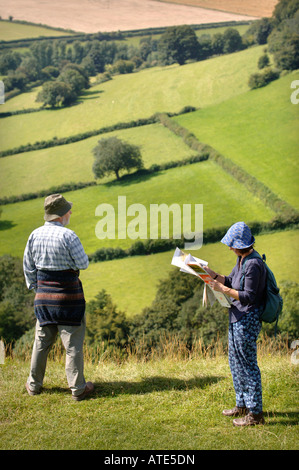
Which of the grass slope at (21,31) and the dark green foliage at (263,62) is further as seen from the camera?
the grass slope at (21,31)

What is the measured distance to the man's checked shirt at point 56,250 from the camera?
4.04 meters

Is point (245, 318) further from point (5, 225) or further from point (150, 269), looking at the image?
point (5, 225)

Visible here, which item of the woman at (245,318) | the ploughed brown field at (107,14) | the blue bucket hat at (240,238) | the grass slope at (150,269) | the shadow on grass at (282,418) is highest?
the ploughed brown field at (107,14)

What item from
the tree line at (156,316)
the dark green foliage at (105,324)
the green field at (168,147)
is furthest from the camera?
the green field at (168,147)

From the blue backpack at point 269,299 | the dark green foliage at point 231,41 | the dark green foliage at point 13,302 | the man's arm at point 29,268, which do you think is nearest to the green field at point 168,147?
the dark green foliage at point 231,41

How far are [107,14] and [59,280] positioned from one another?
44797 millimetres

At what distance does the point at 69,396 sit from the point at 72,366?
0.38m

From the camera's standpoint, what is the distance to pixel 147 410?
163 inches

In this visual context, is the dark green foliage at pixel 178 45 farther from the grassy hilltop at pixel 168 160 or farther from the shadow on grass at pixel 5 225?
the shadow on grass at pixel 5 225

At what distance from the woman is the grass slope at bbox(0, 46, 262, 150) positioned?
130ft

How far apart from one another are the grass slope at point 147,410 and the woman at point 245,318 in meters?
0.22

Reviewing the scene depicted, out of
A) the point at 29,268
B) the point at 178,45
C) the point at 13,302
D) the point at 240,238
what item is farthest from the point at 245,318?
the point at 178,45

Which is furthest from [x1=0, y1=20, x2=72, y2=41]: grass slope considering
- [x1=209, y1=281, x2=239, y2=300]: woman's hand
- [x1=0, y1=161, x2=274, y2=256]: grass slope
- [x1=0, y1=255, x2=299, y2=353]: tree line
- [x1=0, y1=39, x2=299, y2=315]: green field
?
[x1=209, y1=281, x2=239, y2=300]: woman's hand

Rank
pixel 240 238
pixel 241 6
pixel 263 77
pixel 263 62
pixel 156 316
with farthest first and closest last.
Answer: pixel 241 6 → pixel 263 77 → pixel 263 62 → pixel 156 316 → pixel 240 238
